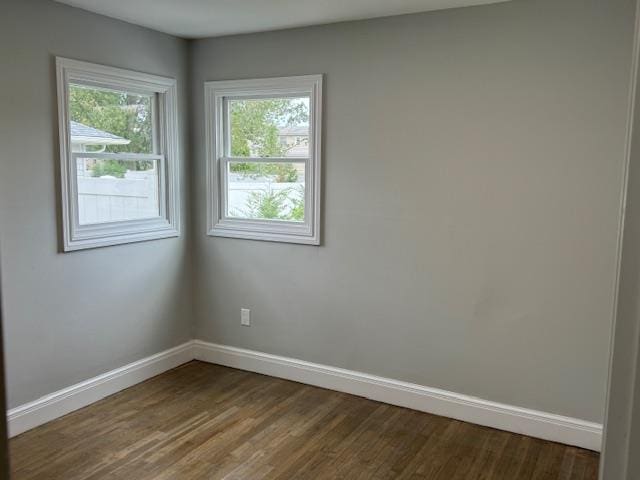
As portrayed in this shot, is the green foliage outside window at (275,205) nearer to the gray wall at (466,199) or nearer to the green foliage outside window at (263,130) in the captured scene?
the green foliage outside window at (263,130)

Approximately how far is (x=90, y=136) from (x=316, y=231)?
1598 mm

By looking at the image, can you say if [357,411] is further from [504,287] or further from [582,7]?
[582,7]

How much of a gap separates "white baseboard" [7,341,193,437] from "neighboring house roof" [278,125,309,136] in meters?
1.85

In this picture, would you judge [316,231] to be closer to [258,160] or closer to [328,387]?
[258,160]

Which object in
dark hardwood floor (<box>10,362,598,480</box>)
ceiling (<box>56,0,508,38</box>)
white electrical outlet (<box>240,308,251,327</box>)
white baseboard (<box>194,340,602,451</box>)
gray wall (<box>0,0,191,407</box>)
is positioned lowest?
dark hardwood floor (<box>10,362,598,480</box>)

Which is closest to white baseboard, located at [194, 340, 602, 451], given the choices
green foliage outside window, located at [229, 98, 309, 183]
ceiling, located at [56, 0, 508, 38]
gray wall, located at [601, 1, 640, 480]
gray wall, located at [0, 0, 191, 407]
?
gray wall, located at [0, 0, 191, 407]

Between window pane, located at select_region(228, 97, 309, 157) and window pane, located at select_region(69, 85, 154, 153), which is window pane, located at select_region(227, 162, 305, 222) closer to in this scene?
window pane, located at select_region(228, 97, 309, 157)

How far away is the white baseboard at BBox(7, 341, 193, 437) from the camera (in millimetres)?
3209

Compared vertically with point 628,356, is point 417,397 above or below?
below

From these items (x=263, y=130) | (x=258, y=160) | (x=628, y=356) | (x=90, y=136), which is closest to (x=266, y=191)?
(x=258, y=160)

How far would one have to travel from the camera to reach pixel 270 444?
3.15 meters

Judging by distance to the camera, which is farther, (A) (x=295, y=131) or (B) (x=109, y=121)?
(A) (x=295, y=131)

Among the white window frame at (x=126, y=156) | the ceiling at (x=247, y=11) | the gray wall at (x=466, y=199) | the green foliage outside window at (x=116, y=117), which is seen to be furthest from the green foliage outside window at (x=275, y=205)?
the ceiling at (x=247, y=11)

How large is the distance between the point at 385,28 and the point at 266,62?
0.91 m
